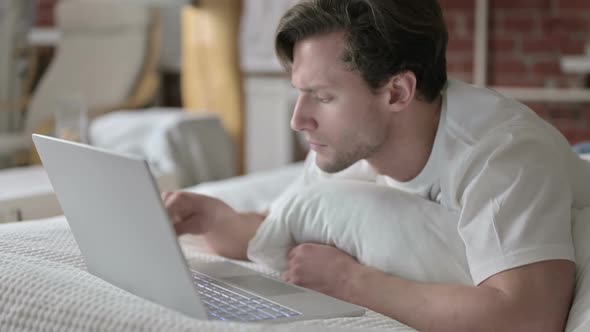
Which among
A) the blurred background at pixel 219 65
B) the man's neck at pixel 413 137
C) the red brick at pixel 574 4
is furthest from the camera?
the blurred background at pixel 219 65

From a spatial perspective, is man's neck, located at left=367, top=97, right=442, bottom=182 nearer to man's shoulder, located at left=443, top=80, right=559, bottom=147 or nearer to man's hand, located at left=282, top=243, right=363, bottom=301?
man's shoulder, located at left=443, top=80, right=559, bottom=147

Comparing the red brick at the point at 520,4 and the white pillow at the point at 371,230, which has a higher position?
the white pillow at the point at 371,230

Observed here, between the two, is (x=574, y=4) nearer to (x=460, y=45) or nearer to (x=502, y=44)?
(x=502, y=44)

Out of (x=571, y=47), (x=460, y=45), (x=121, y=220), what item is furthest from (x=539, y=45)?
(x=121, y=220)

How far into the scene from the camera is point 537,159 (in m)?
1.17

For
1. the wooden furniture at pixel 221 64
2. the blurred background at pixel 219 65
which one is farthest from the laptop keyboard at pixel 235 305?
the wooden furniture at pixel 221 64

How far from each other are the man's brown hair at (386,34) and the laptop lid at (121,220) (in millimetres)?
434

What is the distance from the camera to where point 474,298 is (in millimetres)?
1104

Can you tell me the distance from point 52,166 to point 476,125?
1.90ft

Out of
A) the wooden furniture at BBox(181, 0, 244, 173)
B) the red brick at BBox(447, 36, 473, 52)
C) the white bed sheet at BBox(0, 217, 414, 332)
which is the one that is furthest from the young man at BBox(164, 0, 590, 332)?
the red brick at BBox(447, 36, 473, 52)

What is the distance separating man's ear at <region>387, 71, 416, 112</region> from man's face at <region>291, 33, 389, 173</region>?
0.04 ft

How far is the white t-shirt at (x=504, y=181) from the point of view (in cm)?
113

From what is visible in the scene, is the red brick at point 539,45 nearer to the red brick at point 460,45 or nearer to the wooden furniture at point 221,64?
the red brick at point 460,45

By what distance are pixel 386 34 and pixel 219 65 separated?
8.12 ft
